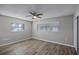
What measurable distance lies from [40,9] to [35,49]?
3.13 feet

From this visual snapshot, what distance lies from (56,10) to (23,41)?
108cm

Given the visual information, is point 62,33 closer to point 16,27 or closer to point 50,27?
point 50,27

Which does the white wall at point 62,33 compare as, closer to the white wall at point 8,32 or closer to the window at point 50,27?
the window at point 50,27

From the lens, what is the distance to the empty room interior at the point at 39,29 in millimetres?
1643

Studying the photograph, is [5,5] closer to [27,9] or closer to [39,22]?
[27,9]

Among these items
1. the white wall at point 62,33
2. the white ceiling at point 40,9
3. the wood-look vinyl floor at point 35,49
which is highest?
the white ceiling at point 40,9

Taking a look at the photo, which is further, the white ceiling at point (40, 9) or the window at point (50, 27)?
the window at point (50, 27)

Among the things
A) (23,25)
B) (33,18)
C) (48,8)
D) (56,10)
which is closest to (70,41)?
(56,10)

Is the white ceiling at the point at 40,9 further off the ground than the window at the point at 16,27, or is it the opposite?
the white ceiling at the point at 40,9

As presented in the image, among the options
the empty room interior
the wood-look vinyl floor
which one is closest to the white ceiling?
the empty room interior

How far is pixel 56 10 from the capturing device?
5.53ft

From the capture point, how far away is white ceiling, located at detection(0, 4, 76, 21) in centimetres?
161

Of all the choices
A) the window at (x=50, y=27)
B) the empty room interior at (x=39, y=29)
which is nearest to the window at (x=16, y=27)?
the empty room interior at (x=39, y=29)

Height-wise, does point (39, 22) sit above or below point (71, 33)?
above
